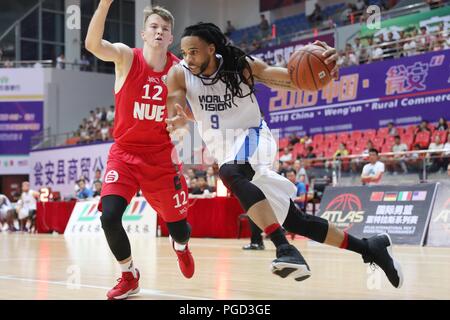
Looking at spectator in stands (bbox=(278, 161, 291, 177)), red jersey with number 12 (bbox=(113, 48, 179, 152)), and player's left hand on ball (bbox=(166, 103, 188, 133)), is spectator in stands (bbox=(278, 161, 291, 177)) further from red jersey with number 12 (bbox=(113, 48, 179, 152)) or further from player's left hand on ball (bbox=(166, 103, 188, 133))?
player's left hand on ball (bbox=(166, 103, 188, 133))

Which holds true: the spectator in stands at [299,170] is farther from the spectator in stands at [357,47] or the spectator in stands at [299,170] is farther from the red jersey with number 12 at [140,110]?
the red jersey with number 12 at [140,110]

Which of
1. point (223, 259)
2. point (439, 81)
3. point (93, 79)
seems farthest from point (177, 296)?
point (93, 79)

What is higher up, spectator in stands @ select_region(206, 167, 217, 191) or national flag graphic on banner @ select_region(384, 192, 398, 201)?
spectator in stands @ select_region(206, 167, 217, 191)

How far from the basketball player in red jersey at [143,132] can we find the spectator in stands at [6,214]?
18830mm

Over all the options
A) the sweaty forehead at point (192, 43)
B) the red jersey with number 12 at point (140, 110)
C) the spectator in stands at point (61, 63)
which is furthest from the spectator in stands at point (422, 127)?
the spectator in stands at point (61, 63)

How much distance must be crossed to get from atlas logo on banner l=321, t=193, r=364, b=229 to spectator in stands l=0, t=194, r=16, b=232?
43.3 feet

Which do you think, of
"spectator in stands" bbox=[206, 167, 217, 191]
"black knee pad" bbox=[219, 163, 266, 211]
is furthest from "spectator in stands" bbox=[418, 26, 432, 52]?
"black knee pad" bbox=[219, 163, 266, 211]

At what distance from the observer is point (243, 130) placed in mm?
4945

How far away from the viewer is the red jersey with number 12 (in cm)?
531

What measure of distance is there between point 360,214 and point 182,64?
825cm

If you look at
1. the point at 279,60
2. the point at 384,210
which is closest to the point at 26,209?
Result: the point at 279,60

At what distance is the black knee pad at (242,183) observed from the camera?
182 inches

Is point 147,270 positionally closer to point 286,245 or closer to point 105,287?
point 105,287

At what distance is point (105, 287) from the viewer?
557 centimetres
